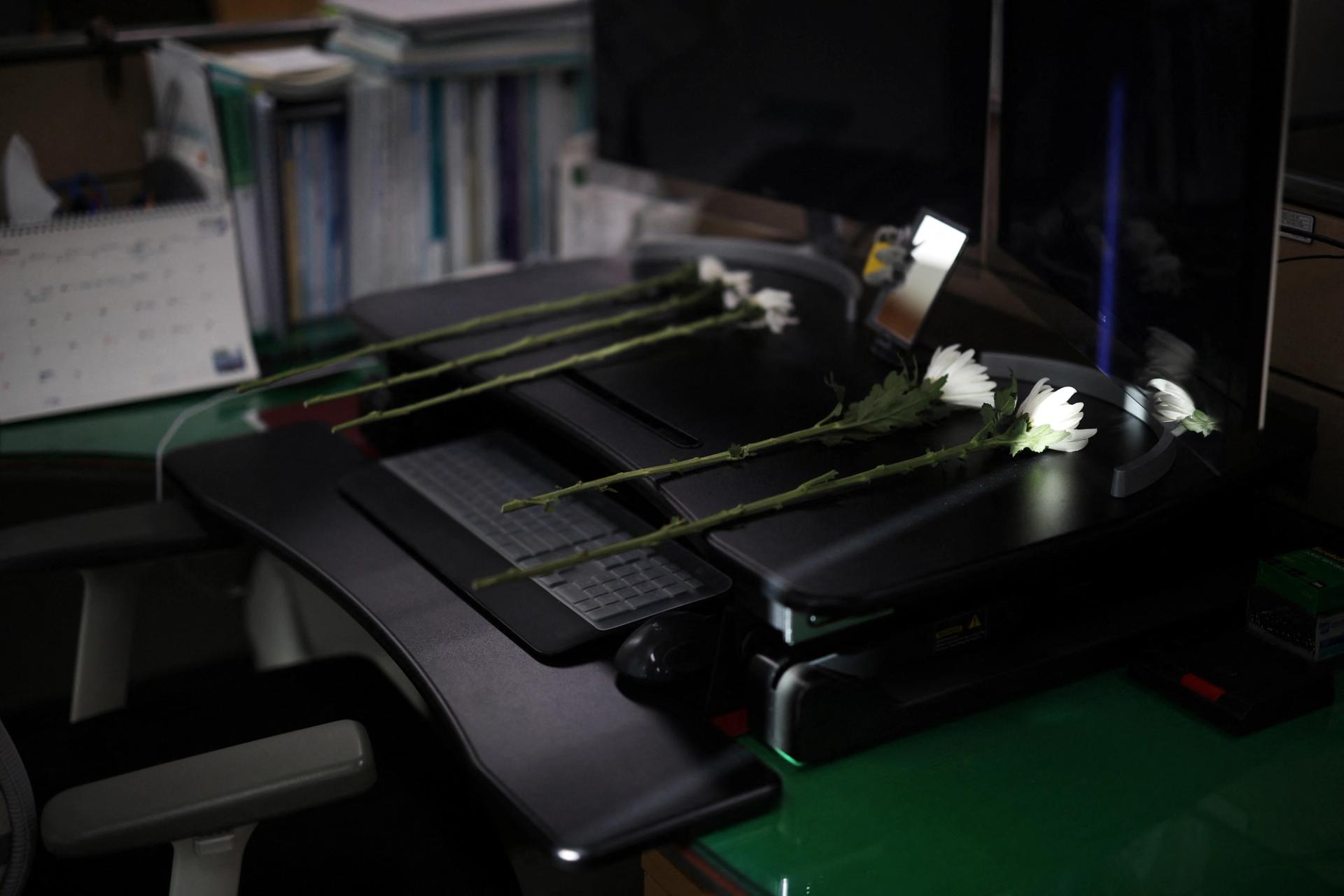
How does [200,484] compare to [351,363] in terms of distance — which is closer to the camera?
[200,484]

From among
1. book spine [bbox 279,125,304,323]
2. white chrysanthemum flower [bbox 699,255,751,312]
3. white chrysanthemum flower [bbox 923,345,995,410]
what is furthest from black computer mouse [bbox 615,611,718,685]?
book spine [bbox 279,125,304,323]

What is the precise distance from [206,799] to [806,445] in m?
0.53

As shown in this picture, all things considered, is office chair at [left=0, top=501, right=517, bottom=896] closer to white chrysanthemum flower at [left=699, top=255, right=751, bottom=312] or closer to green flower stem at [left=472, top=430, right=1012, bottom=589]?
green flower stem at [left=472, top=430, right=1012, bottom=589]

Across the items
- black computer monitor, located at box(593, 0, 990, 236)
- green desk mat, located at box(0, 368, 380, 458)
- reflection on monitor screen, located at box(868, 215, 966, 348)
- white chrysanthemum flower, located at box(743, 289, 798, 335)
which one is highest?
black computer monitor, located at box(593, 0, 990, 236)

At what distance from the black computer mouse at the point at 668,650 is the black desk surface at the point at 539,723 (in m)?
0.02

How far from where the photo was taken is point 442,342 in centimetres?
140

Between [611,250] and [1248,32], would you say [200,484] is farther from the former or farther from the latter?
[1248,32]

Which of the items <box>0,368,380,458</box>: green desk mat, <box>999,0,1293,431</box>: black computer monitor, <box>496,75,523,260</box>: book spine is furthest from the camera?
<box>496,75,523,260</box>: book spine

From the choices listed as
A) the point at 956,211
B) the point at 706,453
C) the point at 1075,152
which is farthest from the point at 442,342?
the point at 1075,152

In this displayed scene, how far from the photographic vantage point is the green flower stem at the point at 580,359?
125 centimetres

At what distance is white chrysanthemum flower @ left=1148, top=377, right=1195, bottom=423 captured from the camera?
92 cm

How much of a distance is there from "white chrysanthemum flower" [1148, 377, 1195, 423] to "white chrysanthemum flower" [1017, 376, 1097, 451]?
0.19ft

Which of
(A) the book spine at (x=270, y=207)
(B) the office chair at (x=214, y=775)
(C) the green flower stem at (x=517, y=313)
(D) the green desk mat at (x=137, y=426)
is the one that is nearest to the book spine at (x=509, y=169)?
(A) the book spine at (x=270, y=207)

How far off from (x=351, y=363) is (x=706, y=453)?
2.65 ft
